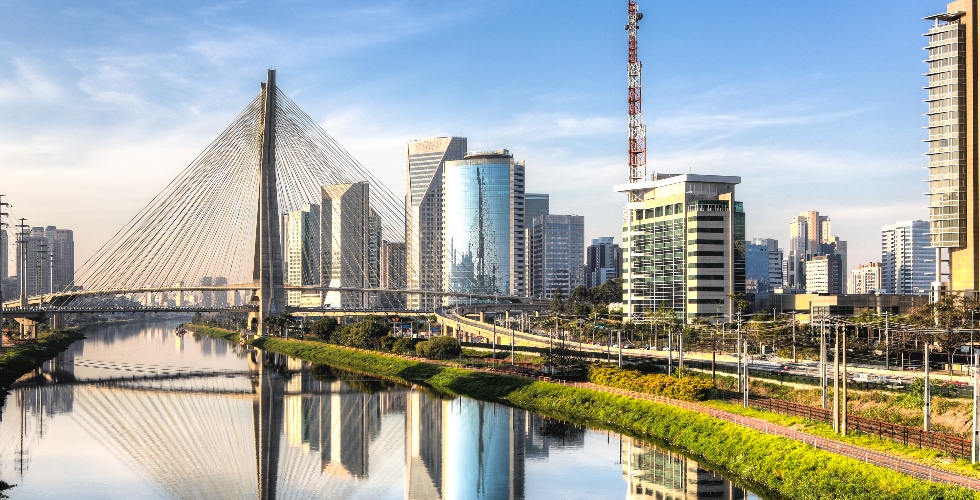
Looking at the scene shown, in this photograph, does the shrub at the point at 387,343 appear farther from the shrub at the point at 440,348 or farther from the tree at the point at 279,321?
the tree at the point at 279,321

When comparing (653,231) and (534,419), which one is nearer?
(534,419)

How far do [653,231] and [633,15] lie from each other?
93.0 ft

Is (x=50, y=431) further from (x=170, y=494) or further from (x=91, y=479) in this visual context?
(x=170, y=494)

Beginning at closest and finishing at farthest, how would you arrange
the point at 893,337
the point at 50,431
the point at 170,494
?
1. the point at 170,494
2. the point at 50,431
3. the point at 893,337

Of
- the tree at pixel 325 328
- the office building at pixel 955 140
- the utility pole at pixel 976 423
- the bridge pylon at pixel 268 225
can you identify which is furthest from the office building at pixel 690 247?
the utility pole at pixel 976 423

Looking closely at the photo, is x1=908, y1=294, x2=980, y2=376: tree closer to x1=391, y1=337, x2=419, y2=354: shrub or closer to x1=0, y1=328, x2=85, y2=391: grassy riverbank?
x1=391, y1=337, x2=419, y2=354: shrub

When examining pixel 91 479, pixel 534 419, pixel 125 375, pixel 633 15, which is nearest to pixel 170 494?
pixel 91 479

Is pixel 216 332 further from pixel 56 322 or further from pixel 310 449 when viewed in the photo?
pixel 310 449

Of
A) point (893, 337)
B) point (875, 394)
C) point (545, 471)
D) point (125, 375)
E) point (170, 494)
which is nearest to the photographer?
point (170, 494)

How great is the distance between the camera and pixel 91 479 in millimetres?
39875

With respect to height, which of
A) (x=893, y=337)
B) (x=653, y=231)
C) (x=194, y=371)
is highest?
(x=653, y=231)

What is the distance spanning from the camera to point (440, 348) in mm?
81750

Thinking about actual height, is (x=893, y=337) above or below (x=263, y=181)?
below

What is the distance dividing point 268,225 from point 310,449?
59.0 meters
